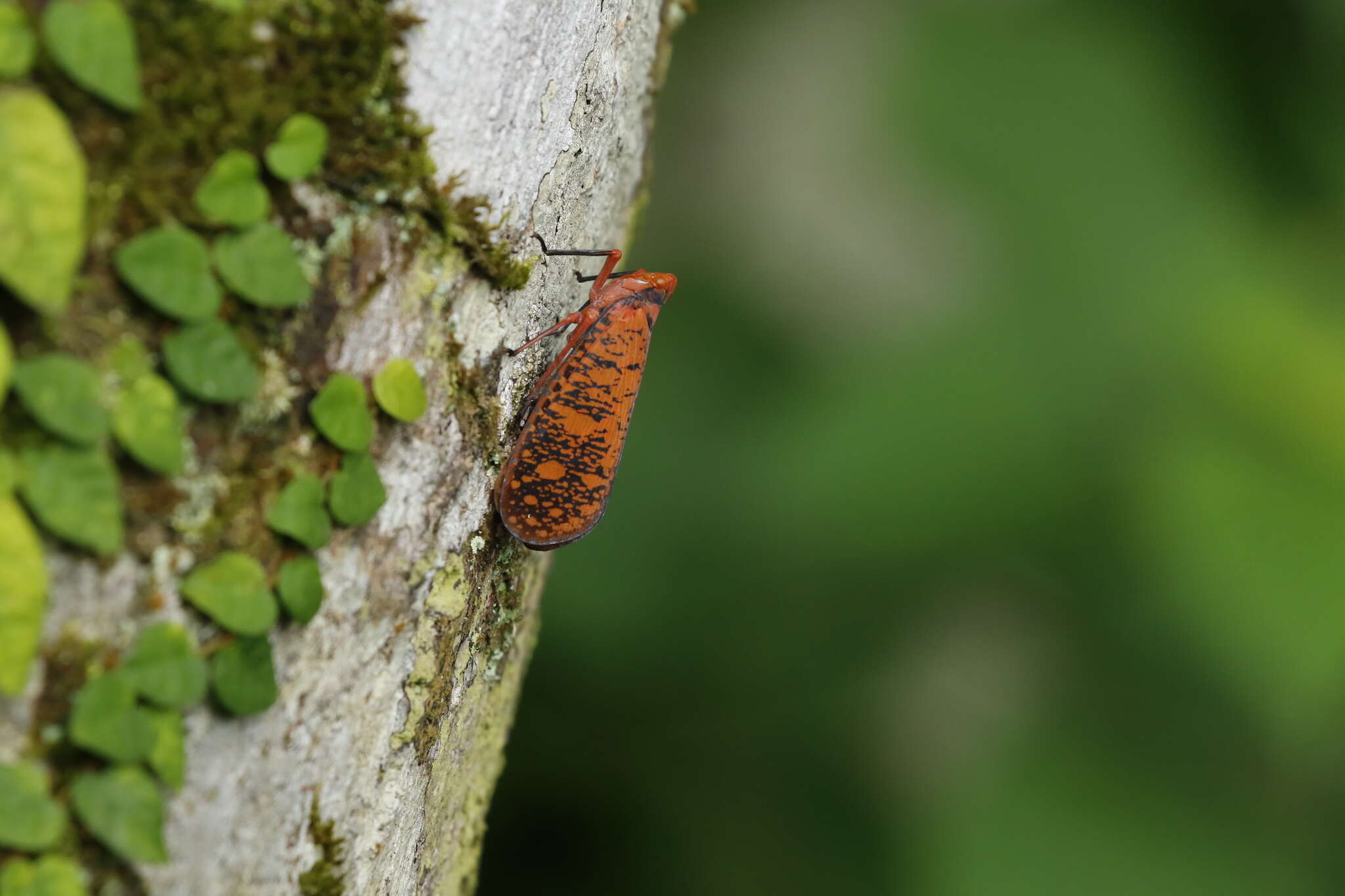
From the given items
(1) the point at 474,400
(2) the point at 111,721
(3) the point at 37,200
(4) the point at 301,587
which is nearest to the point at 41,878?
(2) the point at 111,721

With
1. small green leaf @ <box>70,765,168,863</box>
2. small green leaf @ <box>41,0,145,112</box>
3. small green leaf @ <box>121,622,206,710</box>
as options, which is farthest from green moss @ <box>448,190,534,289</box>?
small green leaf @ <box>70,765,168,863</box>

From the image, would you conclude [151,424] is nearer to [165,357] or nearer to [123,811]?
[165,357]

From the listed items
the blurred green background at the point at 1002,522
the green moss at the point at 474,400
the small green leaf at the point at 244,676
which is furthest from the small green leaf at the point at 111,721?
the blurred green background at the point at 1002,522

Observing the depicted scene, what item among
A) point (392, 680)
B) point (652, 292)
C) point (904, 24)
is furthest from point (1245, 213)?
point (392, 680)

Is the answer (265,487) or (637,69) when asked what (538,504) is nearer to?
(265,487)

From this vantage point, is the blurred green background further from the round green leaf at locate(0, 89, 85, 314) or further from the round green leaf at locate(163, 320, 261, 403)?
the round green leaf at locate(0, 89, 85, 314)
